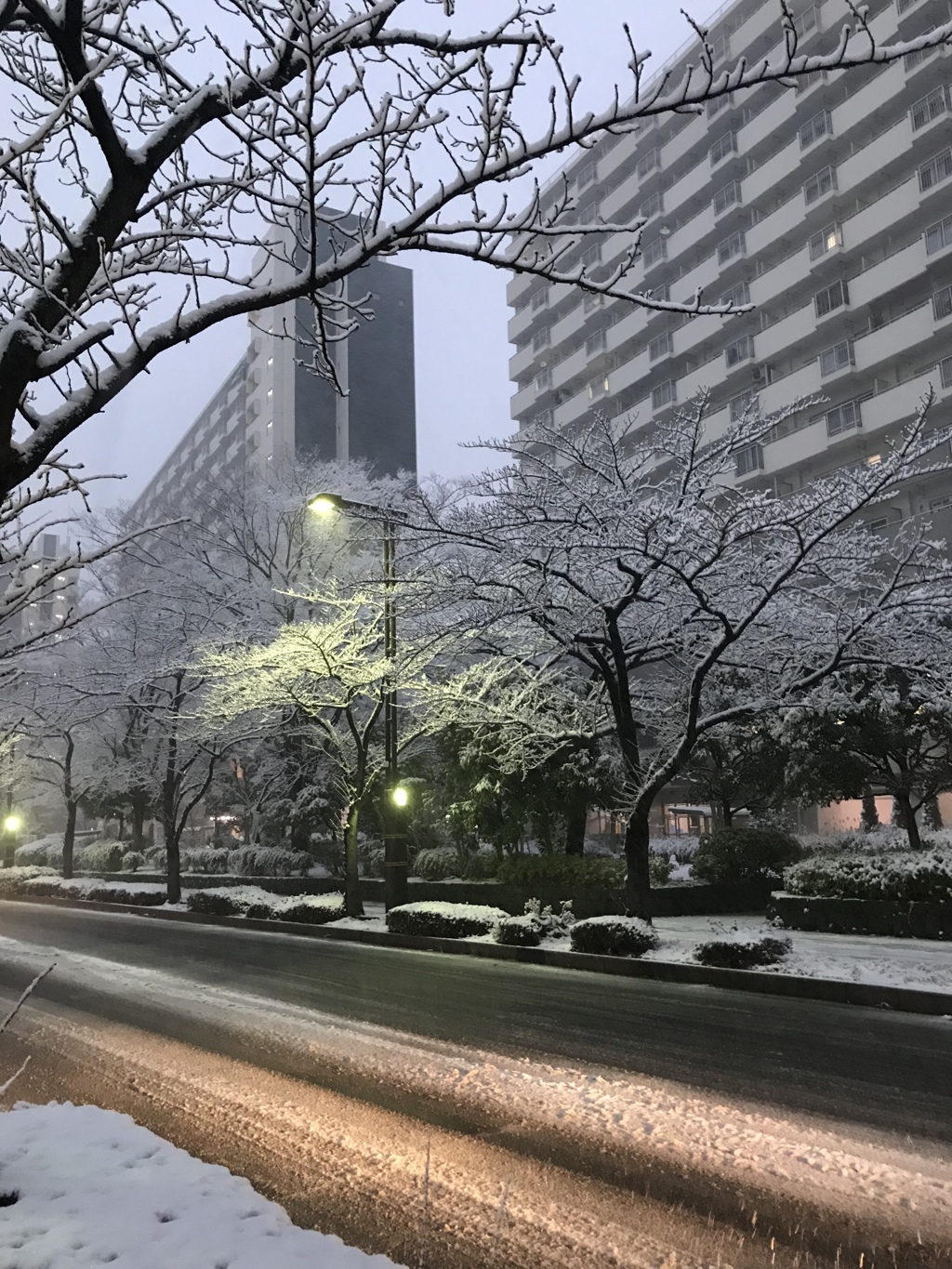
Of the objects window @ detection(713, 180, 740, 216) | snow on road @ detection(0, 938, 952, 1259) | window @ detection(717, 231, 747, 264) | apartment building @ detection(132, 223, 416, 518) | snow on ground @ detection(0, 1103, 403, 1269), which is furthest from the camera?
apartment building @ detection(132, 223, 416, 518)

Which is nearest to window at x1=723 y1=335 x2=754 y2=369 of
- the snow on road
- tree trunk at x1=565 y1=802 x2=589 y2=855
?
tree trunk at x1=565 y1=802 x2=589 y2=855

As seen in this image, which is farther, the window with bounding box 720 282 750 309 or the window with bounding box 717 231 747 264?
the window with bounding box 717 231 747 264

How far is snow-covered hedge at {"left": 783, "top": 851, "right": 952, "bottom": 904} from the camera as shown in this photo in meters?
13.2

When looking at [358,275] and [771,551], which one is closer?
[771,551]

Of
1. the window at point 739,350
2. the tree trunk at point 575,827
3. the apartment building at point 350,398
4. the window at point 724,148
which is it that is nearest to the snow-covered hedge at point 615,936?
the tree trunk at point 575,827

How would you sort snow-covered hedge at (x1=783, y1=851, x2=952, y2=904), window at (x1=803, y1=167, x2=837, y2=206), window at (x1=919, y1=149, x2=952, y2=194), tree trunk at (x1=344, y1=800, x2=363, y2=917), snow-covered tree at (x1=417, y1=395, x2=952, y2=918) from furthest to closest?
window at (x1=803, y1=167, x2=837, y2=206)
window at (x1=919, y1=149, x2=952, y2=194)
tree trunk at (x1=344, y1=800, x2=363, y2=917)
snow-covered hedge at (x1=783, y1=851, x2=952, y2=904)
snow-covered tree at (x1=417, y1=395, x2=952, y2=918)

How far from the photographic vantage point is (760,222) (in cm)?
3778

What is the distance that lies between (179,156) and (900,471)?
10.1 meters

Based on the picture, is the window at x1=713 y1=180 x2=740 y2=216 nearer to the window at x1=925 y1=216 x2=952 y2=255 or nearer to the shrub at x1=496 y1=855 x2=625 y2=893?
the window at x1=925 y1=216 x2=952 y2=255

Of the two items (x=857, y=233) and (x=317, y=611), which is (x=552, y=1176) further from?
(x=857, y=233)

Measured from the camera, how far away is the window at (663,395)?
136 ft

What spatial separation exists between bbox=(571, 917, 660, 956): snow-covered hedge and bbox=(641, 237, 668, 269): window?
1503 inches

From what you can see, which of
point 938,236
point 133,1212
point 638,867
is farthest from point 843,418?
point 133,1212

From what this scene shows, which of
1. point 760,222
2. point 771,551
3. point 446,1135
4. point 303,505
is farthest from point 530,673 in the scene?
point 760,222
